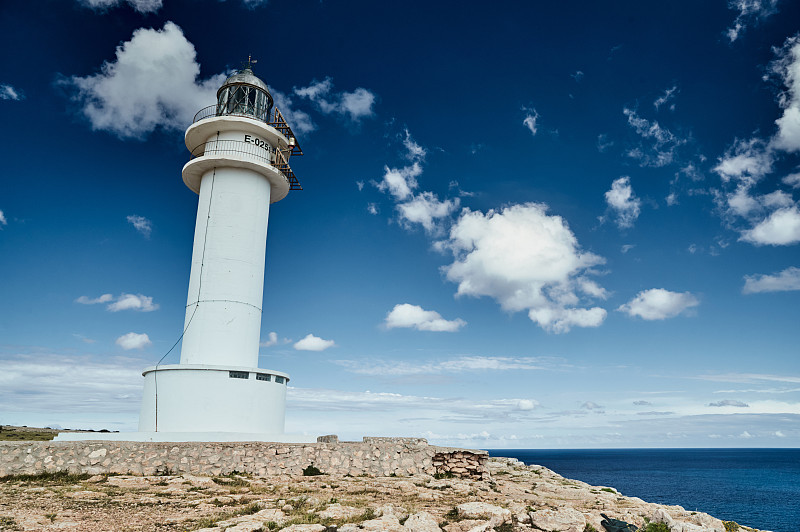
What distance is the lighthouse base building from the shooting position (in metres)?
18.3

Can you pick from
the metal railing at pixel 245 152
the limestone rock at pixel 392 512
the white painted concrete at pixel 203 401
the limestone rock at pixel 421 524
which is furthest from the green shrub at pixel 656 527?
the metal railing at pixel 245 152

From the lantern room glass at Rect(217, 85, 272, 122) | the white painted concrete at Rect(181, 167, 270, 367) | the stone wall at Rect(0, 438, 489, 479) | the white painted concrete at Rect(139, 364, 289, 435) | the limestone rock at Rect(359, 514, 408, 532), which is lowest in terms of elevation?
the limestone rock at Rect(359, 514, 408, 532)

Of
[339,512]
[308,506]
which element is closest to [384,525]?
[339,512]

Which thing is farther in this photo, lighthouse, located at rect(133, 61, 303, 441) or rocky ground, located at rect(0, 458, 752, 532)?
lighthouse, located at rect(133, 61, 303, 441)

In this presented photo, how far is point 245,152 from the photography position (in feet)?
71.0

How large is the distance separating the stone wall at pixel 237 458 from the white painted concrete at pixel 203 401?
2041mm

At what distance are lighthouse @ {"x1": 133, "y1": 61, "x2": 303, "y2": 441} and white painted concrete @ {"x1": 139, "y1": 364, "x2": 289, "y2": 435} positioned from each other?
0.03 m

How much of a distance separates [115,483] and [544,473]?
16.9 meters

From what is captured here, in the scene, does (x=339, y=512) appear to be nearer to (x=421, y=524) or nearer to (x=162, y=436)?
(x=421, y=524)

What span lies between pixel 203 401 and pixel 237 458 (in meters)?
3.08

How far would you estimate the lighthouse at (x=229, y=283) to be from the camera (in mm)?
18359

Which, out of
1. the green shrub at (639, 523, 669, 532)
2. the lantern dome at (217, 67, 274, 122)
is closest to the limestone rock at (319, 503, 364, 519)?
the green shrub at (639, 523, 669, 532)

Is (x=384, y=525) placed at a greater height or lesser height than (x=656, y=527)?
greater

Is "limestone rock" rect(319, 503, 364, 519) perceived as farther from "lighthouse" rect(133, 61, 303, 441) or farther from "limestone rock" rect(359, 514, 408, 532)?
"lighthouse" rect(133, 61, 303, 441)
